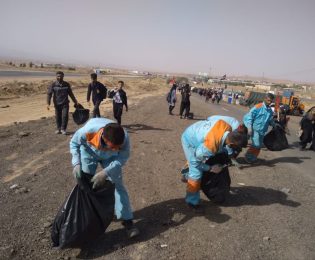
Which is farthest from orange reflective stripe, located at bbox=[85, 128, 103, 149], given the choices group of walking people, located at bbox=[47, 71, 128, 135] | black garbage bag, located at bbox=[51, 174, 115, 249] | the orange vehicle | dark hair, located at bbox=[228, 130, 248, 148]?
the orange vehicle

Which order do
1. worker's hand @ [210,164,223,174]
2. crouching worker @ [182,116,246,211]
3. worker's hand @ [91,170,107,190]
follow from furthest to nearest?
worker's hand @ [210,164,223,174] < crouching worker @ [182,116,246,211] < worker's hand @ [91,170,107,190]

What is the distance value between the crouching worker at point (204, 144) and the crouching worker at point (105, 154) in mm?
1159

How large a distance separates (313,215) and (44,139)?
7.43 m

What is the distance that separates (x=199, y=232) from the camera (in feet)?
16.6

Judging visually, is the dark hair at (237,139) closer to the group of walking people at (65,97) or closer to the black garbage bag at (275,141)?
the black garbage bag at (275,141)

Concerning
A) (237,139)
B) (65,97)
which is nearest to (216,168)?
(237,139)

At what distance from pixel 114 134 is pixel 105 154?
0.63 metres

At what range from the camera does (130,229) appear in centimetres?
465

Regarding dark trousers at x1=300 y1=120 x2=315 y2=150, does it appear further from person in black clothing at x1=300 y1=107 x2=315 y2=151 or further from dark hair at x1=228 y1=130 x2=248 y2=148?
dark hair at x1=228 y1=130 x2=248 y2=148

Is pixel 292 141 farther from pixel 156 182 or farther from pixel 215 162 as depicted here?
pixel 215 162

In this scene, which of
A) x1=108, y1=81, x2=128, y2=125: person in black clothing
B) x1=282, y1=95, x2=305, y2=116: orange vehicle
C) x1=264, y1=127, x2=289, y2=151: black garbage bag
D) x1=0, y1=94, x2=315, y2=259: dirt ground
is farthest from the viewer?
x1=282, y1=95, x2=305, y2=116: orange vehicle

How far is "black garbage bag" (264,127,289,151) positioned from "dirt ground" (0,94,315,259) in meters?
0.47

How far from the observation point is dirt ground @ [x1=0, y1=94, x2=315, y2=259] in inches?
178

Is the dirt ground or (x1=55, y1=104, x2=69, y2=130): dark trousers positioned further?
(x1=55, y1=104, x2=69, y2=130): dark trousers
